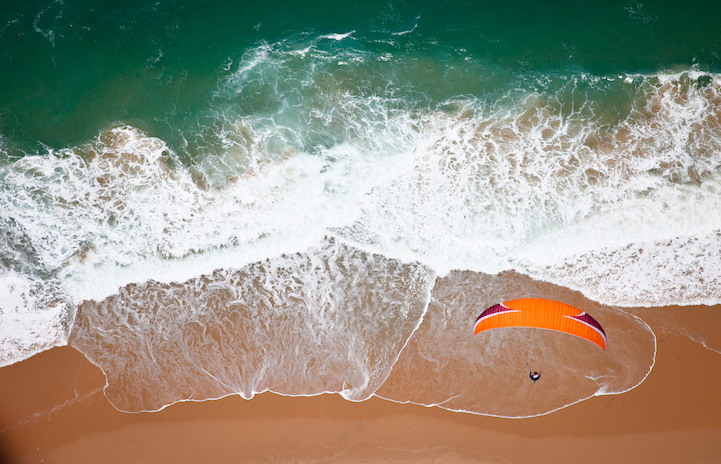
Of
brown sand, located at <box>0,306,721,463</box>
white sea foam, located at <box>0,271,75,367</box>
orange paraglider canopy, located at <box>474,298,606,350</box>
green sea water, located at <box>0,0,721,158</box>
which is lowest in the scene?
brown sand, located at <box>0,306,721,463</box>

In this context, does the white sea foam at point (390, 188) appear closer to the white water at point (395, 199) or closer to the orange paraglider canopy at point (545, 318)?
the white water at point (395, 199)

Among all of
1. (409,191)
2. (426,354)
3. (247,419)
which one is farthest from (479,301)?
(247,419)

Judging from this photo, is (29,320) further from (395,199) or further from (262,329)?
(395,199)

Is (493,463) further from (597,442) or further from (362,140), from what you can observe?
(362,140)

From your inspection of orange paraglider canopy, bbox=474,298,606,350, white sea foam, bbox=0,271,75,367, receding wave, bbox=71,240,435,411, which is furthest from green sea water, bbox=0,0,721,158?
orange paraglider canopy, bbox=474,298,606,350

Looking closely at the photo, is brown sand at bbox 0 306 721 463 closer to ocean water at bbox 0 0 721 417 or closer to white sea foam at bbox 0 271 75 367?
ocean water at bbox 0 0 721 417

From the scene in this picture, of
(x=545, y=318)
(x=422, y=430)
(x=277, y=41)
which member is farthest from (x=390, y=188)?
(x=422, y=430)

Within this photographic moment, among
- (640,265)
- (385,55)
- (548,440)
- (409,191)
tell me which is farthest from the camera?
(385,55)
